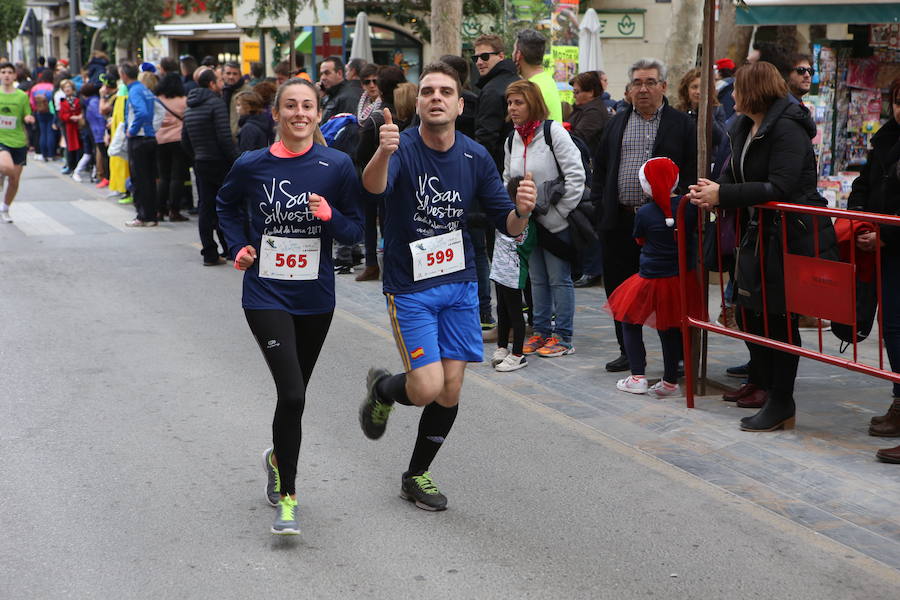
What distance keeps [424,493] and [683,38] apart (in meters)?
9.23

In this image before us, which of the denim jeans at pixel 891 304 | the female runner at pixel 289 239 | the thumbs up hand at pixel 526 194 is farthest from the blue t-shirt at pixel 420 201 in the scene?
the denim jeans at pixel 891 304

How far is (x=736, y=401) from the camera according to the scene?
273 inches

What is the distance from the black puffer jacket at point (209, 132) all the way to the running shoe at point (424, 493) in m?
7.69

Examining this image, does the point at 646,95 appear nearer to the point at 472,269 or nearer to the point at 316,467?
the point at 472,269

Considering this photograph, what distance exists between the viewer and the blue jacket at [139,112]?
15.0m

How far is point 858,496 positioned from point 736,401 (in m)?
1.68

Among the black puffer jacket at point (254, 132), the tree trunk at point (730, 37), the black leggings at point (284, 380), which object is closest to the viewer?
the black leggings at point (284, 380)

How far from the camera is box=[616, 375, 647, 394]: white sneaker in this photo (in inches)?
283

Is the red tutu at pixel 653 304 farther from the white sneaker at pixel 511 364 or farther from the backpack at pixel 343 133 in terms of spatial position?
the backpack at pixel 343 133

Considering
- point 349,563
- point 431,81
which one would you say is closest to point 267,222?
point 431,81

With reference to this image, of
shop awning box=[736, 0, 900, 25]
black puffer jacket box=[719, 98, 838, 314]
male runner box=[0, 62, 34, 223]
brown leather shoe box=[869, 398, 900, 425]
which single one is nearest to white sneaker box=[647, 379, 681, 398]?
black puffer jacket box=[719, 98, 838, 314]

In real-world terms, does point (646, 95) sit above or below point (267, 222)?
above

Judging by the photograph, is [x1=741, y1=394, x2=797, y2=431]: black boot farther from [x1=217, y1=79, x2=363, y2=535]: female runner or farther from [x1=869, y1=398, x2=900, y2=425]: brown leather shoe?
[x1=217, y1=79, x2=363, y2=535]: female runner

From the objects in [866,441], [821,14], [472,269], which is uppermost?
[821,14]
